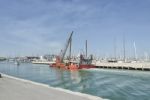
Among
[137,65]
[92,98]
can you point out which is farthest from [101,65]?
[92,98]

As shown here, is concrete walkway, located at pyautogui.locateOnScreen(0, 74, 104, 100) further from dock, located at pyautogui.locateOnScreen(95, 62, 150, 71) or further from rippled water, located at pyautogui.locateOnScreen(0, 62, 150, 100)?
dock, located at pyautogui.locateOnScreen(95, 62, 150, 71)

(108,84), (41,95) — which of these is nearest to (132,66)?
(108,84)

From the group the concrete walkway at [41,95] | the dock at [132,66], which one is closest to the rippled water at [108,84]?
the concrete walkway at [41,95]

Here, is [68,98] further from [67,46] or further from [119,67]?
[67,46]

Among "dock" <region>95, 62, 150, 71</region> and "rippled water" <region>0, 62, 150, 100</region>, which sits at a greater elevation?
"dock" <region>95, 62, 150, 71</region>

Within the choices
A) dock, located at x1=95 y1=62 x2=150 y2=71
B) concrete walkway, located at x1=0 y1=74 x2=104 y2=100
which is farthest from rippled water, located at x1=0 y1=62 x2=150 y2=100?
dock, located at x1=95 y1=62 x2=150 y2=71

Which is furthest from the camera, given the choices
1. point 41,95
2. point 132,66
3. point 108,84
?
point 132,66

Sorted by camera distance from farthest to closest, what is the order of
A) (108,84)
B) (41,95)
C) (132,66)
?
1. (132,66)
2. (108,84)
3. (41,95)

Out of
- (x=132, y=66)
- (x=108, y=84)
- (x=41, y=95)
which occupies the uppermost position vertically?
(x=132, y=66)

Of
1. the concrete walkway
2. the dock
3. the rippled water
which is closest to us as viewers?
the concrete walkway

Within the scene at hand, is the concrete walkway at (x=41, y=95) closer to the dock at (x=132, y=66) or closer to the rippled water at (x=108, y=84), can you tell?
the rippled water at (x=108, y=84)

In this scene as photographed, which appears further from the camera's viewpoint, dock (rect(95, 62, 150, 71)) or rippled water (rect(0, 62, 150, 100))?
dock (rect(95, 62, 150, 71))

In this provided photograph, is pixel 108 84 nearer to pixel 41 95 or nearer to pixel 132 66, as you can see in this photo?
pixel 41 95

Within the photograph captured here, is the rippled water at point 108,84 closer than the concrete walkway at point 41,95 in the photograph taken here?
No
